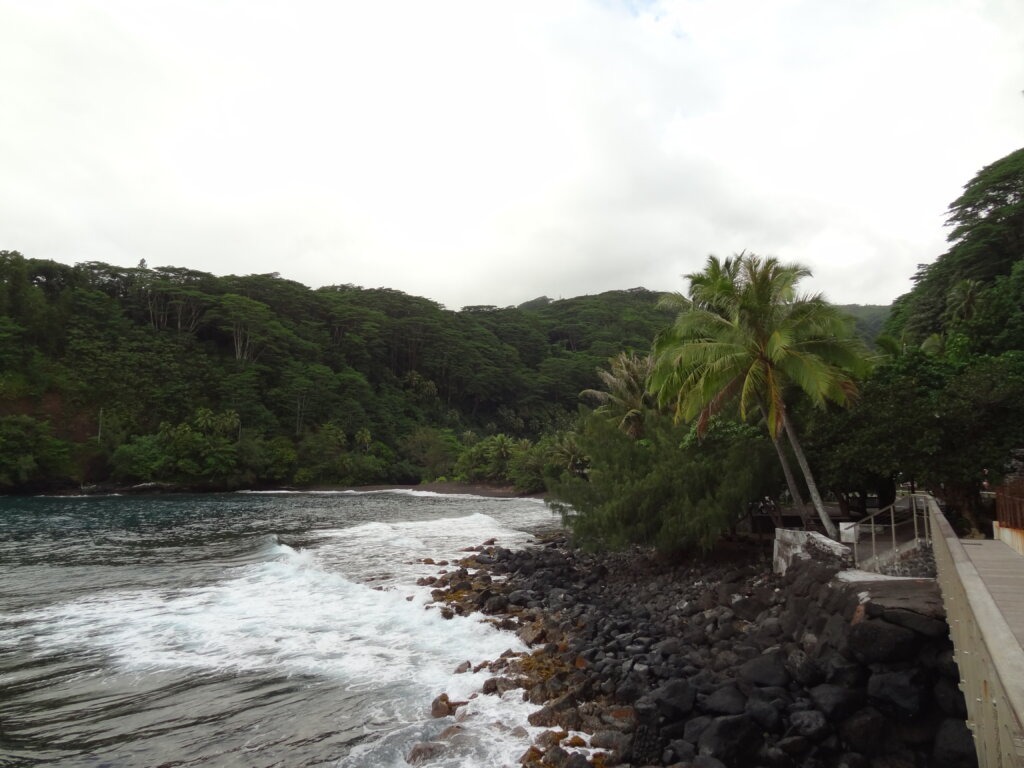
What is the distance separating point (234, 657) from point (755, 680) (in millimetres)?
9553

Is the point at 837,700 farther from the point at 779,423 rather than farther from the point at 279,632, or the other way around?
the point at 279,632

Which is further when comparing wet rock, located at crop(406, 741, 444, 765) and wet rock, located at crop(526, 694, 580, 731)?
wet rock, located at crop(526, 694, 580, 731)

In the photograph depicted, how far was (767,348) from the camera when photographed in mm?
13461

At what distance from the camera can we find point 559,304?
516ft

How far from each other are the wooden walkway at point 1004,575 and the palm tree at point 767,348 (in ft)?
9.10

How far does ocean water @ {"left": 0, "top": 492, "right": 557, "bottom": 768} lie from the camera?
26.1 feet

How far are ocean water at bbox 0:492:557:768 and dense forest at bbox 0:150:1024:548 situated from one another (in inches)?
268

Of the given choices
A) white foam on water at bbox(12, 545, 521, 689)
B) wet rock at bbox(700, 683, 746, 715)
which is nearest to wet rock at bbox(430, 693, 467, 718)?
white foam on water at bbox(12, 545, 521, 689)

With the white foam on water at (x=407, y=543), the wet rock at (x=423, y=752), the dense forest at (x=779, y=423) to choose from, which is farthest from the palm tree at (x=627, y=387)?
the wet rock at (x=423, y=752)

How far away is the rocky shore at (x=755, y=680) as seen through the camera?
7.04m

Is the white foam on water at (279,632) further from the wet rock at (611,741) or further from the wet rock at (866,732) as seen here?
the wet rock at (866,732)

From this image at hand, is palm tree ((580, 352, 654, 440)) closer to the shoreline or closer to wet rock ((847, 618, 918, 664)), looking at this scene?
wet rock ((847, 618, 918, 664))

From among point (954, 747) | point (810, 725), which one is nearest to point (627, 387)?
point (810, 725)

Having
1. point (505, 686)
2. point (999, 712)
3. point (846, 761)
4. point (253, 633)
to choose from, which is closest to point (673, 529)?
point (505, 686)
